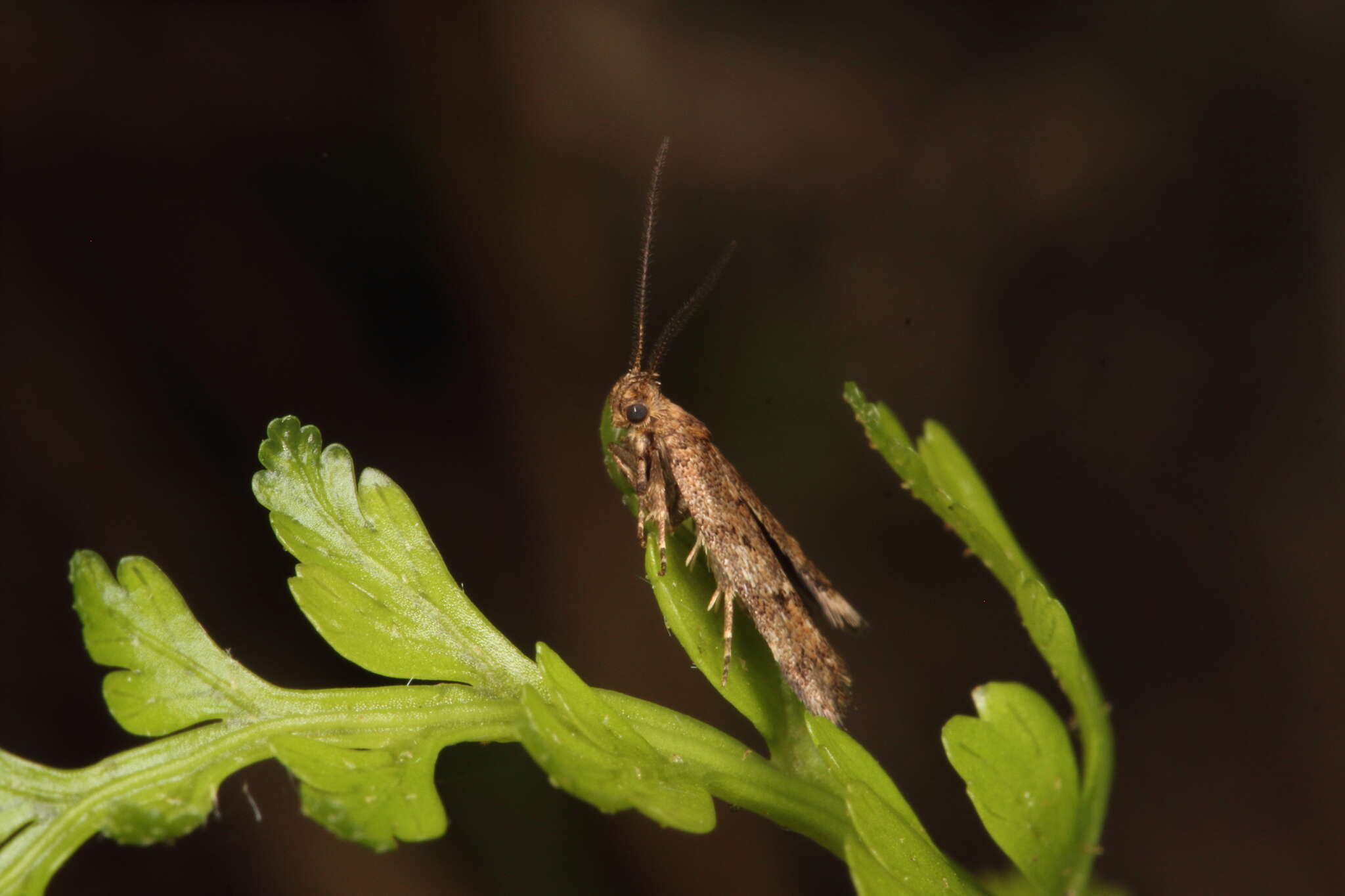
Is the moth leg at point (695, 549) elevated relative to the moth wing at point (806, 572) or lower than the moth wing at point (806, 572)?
elevated

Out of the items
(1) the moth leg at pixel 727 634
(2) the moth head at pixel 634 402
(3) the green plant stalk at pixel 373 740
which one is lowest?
(3) the green plant stalk at pixel 373 740

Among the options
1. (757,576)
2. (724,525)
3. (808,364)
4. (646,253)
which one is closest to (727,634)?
(757,576)

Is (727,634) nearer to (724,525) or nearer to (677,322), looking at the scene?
(724,525)

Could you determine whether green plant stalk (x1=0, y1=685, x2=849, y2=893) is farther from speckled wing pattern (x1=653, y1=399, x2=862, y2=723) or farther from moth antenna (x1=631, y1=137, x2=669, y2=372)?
moth antenna (x1=631, y1=137, x2=669, y2=372)

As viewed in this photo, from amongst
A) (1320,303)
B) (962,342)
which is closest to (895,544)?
(962,342)

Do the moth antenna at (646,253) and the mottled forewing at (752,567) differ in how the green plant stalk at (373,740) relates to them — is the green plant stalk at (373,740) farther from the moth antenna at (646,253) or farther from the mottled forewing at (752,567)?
the moth antenna at (646,253)

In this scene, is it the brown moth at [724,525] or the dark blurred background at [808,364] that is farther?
the dark blurred background at [808,364]

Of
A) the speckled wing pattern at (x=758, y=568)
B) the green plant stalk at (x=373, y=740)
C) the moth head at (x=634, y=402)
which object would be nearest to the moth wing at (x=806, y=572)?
the speckled wing pattern at (x=758, y=568)

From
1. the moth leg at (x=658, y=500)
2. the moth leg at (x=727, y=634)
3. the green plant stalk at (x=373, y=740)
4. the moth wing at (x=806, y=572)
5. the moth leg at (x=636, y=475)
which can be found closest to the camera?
the green plant stalk at (x=373, y=740)
